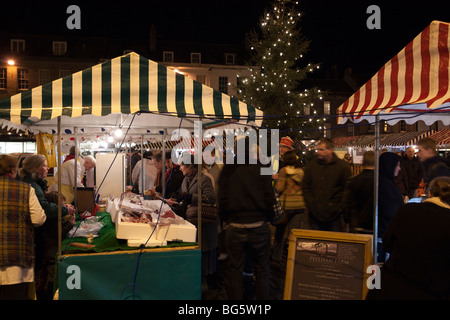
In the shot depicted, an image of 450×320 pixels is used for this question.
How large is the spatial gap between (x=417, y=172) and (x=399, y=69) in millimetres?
6235

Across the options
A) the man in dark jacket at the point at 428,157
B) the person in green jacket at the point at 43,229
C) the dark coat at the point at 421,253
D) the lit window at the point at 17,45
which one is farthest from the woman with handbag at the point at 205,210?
the lit window at the point at 17,45

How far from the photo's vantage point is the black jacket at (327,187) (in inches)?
180

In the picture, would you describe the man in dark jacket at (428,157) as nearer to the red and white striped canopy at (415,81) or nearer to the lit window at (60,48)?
the red and white striped canopy at (415,81)

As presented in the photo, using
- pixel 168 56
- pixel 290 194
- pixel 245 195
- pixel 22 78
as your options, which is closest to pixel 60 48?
pixel 22 78

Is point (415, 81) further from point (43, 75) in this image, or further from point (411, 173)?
point (43, 75)

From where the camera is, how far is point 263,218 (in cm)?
387

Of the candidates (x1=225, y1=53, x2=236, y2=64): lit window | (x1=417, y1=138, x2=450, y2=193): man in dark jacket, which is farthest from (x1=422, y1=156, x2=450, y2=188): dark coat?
(x1=225, y1=53, x2=236, y2=64): lit window

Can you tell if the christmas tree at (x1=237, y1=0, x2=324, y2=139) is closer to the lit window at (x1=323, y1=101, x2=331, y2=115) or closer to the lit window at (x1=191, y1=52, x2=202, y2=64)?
the lit window at (x1=191, y1=52, x2=202, y2=64)

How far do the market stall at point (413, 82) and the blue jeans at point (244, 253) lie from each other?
1.25 meters

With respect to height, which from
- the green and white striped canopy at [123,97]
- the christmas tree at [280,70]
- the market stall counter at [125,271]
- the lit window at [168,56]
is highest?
the lit window at [168,56]

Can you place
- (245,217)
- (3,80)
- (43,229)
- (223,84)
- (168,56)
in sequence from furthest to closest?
1. (168,56)
2. (223,84)
3. (3,80)
4. (43,229)
5. (245,217)

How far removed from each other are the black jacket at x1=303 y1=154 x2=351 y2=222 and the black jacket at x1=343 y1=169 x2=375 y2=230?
94mm

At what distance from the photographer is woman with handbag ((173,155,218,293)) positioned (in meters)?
5.08

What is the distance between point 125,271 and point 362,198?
2.97 m
